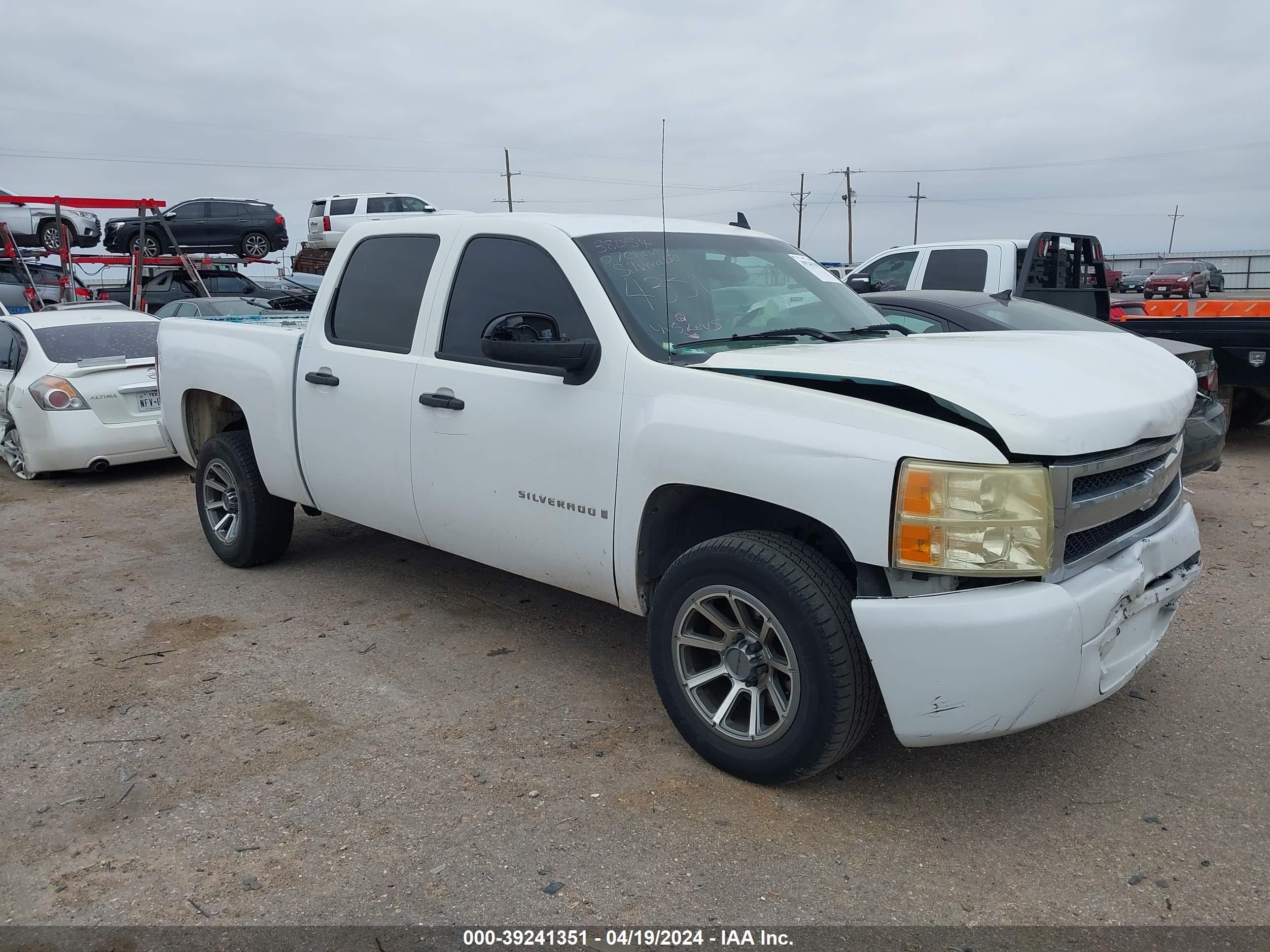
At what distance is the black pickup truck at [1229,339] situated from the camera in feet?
27.4

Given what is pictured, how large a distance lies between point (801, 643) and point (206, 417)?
451 centimetres

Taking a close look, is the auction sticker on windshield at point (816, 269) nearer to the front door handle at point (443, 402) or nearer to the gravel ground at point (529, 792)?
the front door handle at point (443, 402)

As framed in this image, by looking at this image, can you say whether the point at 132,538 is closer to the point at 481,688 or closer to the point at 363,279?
the point at 363,279

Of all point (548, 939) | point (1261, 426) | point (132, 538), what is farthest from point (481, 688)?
point (1261, 426)

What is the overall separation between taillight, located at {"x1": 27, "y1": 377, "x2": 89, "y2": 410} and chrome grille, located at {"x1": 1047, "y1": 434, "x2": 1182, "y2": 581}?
321 inches

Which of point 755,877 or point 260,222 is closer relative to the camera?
point 755,877

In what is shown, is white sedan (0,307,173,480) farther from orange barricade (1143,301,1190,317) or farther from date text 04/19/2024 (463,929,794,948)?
orange barricade (1143,301,1190,317)

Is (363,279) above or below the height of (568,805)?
above

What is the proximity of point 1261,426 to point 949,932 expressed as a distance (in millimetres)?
10215

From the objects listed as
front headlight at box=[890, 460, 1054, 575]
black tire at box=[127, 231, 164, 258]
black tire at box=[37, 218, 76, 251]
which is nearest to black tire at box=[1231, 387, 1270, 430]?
front headlight at box=[890, 460, 1054, 575]

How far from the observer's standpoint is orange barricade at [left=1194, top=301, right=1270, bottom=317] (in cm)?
884

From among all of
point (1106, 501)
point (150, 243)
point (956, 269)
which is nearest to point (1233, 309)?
point (956, 269)

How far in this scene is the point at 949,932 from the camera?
103 inches

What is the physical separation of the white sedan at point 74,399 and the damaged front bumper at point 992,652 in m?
7.65
